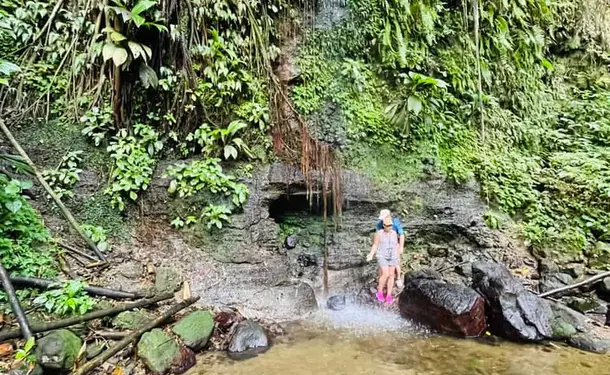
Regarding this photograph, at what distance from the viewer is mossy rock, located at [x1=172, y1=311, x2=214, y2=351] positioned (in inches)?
181

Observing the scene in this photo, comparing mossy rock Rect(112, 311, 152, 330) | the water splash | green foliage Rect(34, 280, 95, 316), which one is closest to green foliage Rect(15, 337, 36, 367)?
green foliage Rect(34, 280, 95, 316)

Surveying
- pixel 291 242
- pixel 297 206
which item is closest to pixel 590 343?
pixel 291 242

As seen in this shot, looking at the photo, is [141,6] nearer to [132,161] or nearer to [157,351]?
[132,161]

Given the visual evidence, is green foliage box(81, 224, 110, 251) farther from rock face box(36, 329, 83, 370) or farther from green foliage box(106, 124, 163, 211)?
rock face box(36, 329, 83, 370)

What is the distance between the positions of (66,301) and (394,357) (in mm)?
3791

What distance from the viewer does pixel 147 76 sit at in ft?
19.9

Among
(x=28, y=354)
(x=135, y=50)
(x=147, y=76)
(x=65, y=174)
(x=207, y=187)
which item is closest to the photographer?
Answer: (x=28, y=354)

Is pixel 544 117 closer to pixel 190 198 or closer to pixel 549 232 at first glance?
pixel 549 232

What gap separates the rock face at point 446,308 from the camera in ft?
17.3

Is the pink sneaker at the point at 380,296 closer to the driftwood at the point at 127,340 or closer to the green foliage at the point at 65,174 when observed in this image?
the driftwood at the point at 127,340

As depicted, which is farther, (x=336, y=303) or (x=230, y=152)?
(x=336, y=303)

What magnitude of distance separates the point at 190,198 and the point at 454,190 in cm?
504

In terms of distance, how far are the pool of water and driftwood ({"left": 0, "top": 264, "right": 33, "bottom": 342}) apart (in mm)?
1644

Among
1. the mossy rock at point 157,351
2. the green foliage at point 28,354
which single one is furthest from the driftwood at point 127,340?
the green foliage at point 28,354
